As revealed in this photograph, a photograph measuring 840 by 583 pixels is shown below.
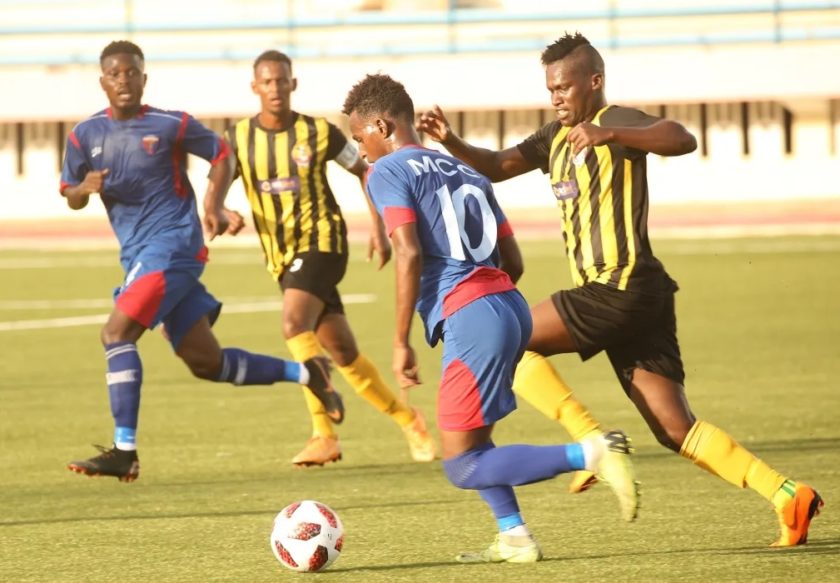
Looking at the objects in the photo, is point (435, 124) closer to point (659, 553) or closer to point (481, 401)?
point (481, 401)

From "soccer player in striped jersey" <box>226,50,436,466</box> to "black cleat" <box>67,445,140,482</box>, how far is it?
145 cm

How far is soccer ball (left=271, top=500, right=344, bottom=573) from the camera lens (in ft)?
21.0

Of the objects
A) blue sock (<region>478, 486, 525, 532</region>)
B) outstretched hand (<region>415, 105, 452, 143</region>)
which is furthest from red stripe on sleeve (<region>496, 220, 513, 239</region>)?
blue sock (<region>478, 486, 525, 532</region>)

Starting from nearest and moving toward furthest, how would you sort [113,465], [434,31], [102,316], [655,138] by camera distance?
[655,138]
[113,465]
[102,316]
[434,31]

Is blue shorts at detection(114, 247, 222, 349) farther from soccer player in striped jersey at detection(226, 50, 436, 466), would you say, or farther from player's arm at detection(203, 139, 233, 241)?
soccer player in striped jersey at detection(226, 50, 436, 466)

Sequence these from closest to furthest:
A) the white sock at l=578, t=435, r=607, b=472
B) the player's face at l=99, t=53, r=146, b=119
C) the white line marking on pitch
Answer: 1. the white sock at l=578, t=435, r=607, b=472
2. the player's face at l=99, t=53, r=146, b=119
3. the white line marking on pitch

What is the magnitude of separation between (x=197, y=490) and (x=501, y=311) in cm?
269

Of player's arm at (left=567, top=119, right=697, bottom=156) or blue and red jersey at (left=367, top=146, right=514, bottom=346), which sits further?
player's arm at (left=567, top=119, right=697, bottom=156)

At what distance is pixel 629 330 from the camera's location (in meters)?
7.11

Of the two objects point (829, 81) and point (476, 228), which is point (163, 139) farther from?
point (829, 81)

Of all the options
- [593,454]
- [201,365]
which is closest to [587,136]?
[593,454]

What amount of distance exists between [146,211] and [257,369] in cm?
115

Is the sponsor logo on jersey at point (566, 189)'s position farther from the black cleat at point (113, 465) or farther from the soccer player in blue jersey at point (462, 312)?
the black cleat at point (113, 465)

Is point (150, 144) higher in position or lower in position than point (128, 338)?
higher
